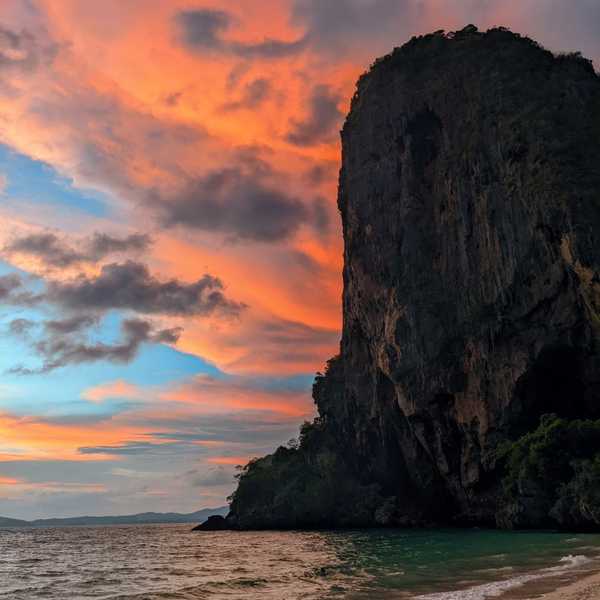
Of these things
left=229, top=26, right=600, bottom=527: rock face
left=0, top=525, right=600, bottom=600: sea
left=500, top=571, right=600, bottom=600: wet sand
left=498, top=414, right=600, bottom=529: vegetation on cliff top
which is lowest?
left=0, top=525, right=600, bottom=600: sea

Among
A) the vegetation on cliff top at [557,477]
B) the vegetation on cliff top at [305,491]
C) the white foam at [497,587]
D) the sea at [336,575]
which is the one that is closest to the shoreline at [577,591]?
the sea at [336,575]

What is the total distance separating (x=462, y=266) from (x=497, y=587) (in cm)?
5725

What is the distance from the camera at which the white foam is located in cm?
1823

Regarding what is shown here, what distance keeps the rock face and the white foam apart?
35.0 meters

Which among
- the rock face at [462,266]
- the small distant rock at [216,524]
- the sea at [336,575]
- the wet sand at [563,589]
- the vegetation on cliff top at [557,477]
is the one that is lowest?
the sea at [336,575]

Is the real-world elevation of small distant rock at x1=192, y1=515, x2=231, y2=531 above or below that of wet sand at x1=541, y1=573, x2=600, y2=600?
above

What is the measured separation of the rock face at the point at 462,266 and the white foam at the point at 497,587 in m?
35.0

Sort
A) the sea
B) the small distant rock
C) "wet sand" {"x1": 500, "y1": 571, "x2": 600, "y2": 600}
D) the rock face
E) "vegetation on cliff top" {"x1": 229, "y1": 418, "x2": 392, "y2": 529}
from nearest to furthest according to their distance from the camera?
"wet sand" {"x1": 500, "y1": 571, "x2": 600, "y2": 600} → the sea → the rock face → "vegetation on cliff top" {"x1": 229, "y1": 418, "x2": 392, "y2": 529} → the small distant rock

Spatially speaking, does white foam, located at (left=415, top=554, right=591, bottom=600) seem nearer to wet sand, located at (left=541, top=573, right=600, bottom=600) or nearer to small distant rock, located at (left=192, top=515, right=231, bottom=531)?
wet sand, located at (left=541, top=573, right=600, bottom=600)

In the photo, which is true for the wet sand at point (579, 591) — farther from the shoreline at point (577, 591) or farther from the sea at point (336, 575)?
the sea at point (336, 575)

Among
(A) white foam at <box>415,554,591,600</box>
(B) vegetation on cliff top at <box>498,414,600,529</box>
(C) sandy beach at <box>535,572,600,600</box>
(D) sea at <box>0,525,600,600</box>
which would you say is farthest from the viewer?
(B) vegetation on cliff top at <box>498,414,600,529</box>

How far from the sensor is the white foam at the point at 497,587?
59.8ft

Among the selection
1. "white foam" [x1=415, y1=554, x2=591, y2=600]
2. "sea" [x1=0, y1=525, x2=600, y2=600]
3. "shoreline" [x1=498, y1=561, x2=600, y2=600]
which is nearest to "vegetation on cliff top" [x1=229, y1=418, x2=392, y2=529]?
"sea" [x1=0, y1=525, x2=600, y2=600]

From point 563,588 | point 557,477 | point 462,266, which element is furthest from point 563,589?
point 462,266
